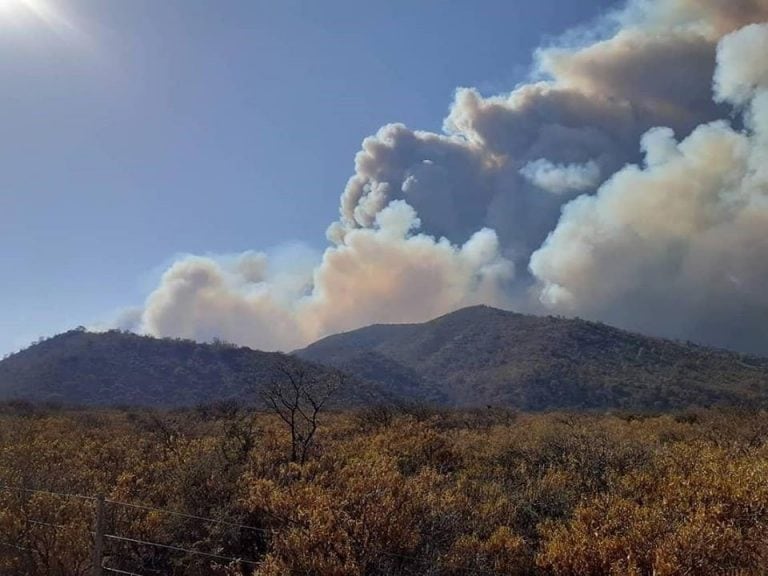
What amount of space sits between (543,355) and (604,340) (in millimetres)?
24035

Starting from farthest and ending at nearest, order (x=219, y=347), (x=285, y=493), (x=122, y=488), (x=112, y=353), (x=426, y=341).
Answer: (x=426, y=341)
(x=219, y=347)
(x=112, y=353)
(x=122, y=488)
(x=285, y=493)

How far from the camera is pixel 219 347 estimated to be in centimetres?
13075

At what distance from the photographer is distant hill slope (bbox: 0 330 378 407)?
9862cm

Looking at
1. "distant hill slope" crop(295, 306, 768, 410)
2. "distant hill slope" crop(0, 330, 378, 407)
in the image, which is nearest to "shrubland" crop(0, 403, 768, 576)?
"distant hill slope" crop(0, 330, 378, 407)

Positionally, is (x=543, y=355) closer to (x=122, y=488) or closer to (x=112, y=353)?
(x=112, y=353)

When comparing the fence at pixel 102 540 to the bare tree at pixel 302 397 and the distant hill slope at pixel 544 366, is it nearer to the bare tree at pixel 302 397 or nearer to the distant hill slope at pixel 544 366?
the bare tree at pixel 302 397

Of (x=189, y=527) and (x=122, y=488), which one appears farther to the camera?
(x=122, y=488)

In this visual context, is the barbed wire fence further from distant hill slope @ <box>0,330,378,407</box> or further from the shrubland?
distant hill slope @ <box>0,330,378,407</box>

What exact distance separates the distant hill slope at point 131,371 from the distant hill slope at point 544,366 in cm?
2803

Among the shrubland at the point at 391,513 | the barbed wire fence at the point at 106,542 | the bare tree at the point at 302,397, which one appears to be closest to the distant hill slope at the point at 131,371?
the bare tree at the point at 302,397

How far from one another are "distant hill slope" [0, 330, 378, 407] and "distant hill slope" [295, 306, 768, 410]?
28027 millimetres

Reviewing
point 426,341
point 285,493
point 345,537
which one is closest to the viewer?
point 345,537

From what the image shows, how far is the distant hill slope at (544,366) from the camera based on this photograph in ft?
352

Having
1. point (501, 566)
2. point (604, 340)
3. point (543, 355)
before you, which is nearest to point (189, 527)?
point (501, 566)
